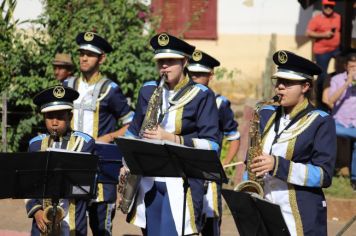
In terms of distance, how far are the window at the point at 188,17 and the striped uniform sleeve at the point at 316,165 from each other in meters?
8.88

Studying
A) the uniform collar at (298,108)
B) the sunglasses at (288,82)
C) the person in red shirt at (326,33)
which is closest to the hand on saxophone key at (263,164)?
the uniform collar at (298,108)

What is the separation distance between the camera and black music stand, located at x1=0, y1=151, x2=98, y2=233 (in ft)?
22.5

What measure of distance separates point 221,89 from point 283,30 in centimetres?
138

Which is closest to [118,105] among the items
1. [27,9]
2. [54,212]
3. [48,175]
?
[54,212]

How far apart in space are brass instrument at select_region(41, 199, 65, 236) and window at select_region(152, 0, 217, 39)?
8465mm

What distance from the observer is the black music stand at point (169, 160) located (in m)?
6.55

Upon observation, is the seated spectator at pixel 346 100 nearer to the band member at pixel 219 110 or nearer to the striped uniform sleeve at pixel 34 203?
the band member at pixel 219 110

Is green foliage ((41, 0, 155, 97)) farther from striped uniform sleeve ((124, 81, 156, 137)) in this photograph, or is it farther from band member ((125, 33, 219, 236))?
band member ((125, 33, 219, 236))

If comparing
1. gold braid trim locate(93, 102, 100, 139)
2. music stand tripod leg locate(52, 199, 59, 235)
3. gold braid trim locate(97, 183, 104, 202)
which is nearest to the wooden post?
gold braid trim locate(93, 102, 100, 139)

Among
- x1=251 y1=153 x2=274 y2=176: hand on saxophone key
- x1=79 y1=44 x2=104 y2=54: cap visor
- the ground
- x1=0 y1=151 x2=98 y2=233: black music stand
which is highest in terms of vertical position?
x1=79 y1=44 x2=104 y2=54: cap visor

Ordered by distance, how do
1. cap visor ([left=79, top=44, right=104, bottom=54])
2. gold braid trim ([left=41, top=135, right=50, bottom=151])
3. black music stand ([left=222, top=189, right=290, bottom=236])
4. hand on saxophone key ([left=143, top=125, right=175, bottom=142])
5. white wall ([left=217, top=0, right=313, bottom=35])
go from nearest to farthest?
1. black music stand ([left=222, top=189, right=290, bottom=236])
2. hand on saxophone key ([left=143, top=125, right=175, bottom=142])
3. gold braid trim ([left=41, top=135, right=50, bottom=151])
4. cap visor ([left=79, top=44, right=104, bottom=54])
5. white wall ([left=217, top=0, right=313, bottom=35])

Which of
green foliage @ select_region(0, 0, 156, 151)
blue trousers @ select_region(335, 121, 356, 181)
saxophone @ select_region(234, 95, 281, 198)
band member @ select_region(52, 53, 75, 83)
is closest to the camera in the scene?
saxophone @ select_region(234, 95, 281, 198)

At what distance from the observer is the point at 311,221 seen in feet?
22.0

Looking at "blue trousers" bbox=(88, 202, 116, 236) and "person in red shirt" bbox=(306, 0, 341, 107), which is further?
"person in red shirt" bbox=(306, 0, 341, 107)
